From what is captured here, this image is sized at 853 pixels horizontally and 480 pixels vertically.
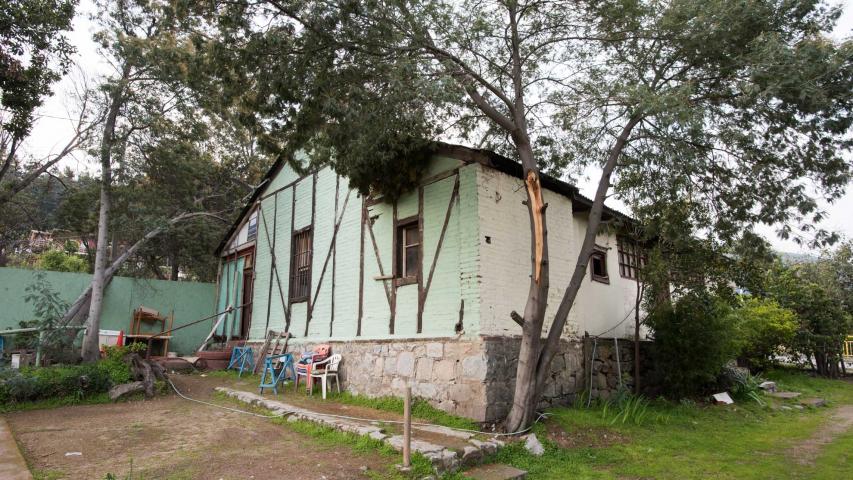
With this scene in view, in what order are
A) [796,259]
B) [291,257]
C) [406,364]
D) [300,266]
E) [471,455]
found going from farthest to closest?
[796,259]
[291,257]
[300,266]
[406,364]
[471,455]

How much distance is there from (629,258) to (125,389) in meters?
11.2

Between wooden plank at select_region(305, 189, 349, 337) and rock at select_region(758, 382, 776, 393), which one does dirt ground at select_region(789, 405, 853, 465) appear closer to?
rock at select_region(758, 382, 776, 393)

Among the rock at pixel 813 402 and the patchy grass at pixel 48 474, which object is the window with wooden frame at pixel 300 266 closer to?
the patchy grass at pixel 48 474

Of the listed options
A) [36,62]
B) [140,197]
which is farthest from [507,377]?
[140,197]

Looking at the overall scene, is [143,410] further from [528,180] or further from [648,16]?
[648,16]

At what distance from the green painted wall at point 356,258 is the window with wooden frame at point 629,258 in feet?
17.6

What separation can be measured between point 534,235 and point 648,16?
12.4 feet

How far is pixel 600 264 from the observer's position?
1120 centimetres

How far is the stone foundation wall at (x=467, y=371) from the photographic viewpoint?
742cm

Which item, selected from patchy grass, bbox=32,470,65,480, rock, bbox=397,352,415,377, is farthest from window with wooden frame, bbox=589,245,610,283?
patchy grass, bbox=32,470,65,480

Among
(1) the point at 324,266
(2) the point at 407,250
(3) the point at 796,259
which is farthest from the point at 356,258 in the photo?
(3) the point at 796,259

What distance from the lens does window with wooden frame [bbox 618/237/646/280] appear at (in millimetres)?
11883

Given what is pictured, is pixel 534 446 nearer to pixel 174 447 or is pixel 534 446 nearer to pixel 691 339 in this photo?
pixel 174 447

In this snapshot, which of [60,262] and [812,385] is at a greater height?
[60,262]
